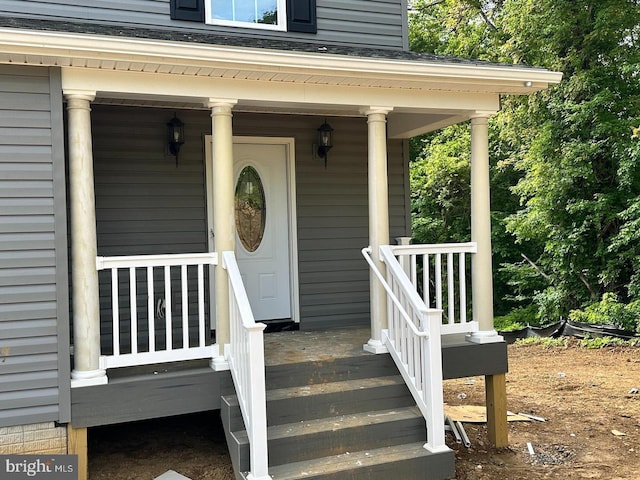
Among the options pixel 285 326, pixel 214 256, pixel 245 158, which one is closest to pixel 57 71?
pixel 214 256

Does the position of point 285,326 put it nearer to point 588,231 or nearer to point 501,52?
point 588,231

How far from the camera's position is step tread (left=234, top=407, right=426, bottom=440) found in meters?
4.24

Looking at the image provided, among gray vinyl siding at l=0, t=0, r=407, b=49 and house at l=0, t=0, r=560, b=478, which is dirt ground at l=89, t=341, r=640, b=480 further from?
gray vinyl siding at l=0, t=0, r=407, b=49

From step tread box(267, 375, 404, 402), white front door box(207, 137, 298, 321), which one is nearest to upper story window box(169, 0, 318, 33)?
white front door box(207, 137, 298, 321)

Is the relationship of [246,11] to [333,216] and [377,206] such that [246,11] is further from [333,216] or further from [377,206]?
[377,206]

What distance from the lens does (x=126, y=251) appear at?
585cm

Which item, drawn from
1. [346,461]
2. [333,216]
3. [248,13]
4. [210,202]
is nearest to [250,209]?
[210,202]

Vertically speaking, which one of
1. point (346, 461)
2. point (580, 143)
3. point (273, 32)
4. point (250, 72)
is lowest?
point (346, 461)

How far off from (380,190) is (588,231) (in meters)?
8.21

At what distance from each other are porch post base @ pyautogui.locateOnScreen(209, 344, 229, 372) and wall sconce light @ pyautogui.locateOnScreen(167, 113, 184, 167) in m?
2.26

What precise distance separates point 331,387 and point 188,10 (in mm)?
3834

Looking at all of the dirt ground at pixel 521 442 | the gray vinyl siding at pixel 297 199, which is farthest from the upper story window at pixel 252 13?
the dirt ground at pixel 521 442

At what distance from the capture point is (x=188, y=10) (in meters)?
5.88

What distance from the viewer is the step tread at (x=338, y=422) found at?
4.24 meters
